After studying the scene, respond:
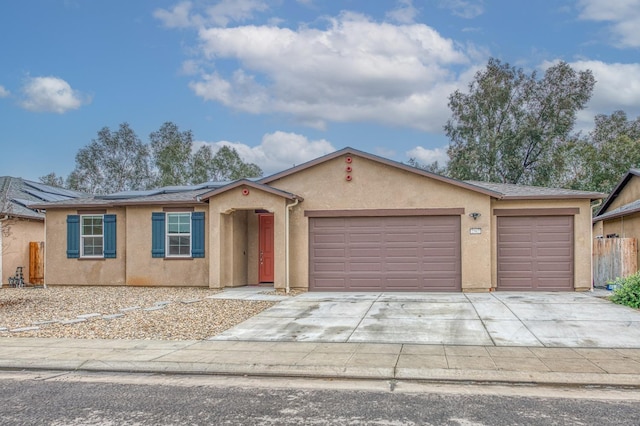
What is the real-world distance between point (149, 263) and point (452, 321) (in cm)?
1039

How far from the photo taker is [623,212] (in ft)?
61.4

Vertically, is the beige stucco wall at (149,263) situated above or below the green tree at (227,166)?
below

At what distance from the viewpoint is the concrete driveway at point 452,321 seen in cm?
902

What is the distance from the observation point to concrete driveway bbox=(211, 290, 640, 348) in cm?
902

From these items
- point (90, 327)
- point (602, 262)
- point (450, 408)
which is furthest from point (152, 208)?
point (602, 262)

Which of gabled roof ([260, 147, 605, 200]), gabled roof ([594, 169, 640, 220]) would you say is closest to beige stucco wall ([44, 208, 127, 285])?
gabled roof ([260, 147, 605, 200])

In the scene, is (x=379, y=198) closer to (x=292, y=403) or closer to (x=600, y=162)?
(x=292, y=403)

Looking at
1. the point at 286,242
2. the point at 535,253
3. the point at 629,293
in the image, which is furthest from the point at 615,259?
the point at 286,242

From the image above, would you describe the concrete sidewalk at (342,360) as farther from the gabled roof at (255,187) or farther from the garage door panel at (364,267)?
the garage door panel at (364,267)

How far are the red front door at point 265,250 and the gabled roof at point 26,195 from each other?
25.3 feet

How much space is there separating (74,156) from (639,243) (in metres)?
35.5

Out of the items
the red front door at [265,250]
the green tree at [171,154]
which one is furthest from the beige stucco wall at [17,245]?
the green tree at [171,154]

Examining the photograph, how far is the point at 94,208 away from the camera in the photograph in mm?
17984

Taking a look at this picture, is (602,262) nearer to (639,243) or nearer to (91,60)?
(639,243)
